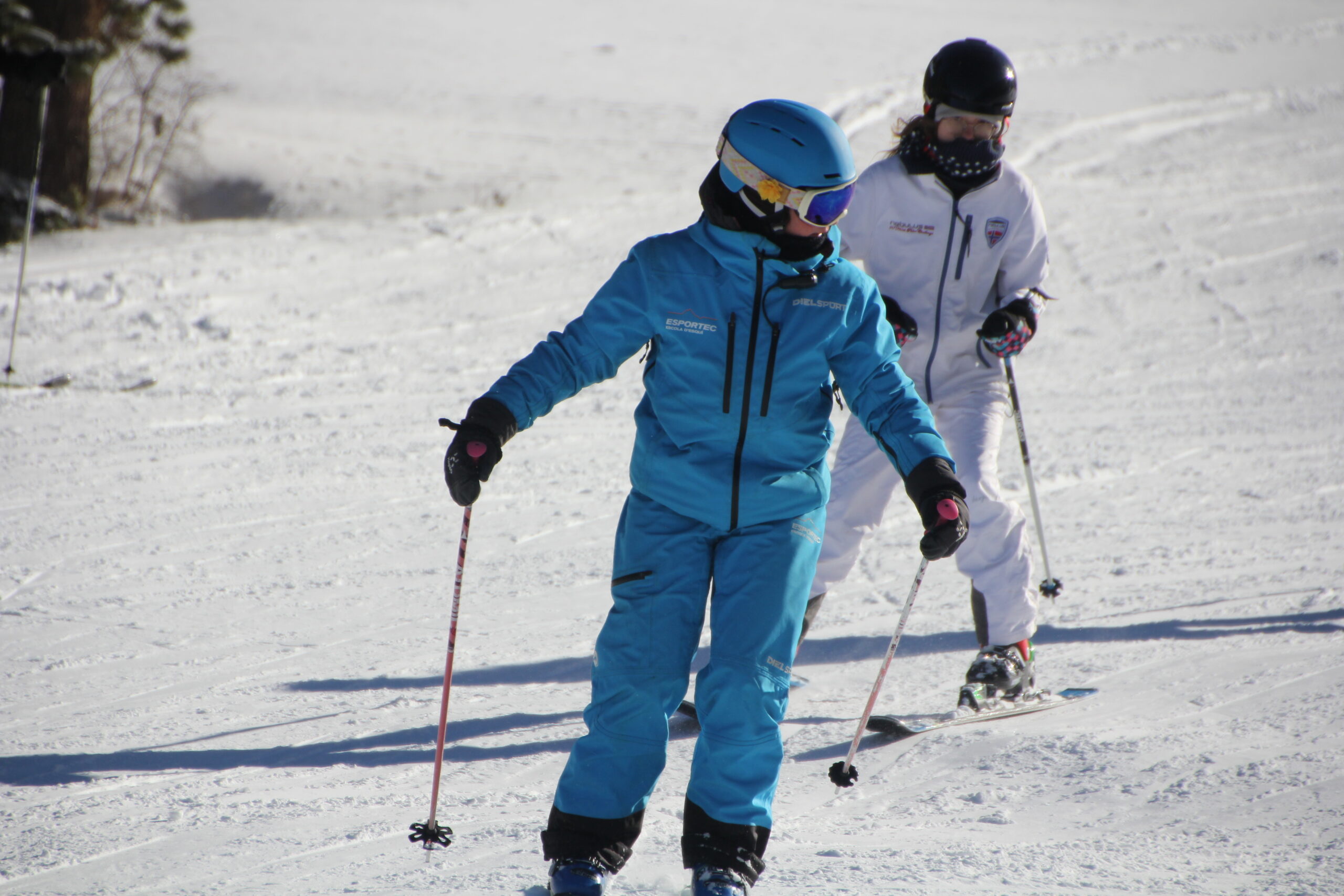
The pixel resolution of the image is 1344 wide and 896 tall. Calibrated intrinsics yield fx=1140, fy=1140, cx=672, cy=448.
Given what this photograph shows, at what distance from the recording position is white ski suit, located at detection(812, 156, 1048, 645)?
3.78 metres

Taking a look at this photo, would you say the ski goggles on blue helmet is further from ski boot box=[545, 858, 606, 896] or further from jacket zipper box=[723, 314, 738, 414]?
ski boot box=[545, 858, 606, 896]

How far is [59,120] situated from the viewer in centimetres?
1109

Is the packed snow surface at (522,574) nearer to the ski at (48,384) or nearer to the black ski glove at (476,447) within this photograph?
the ski at (48,384)

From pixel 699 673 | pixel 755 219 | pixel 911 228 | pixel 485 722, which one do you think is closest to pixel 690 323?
pixel 755 219

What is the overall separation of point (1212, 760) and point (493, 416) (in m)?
2.48

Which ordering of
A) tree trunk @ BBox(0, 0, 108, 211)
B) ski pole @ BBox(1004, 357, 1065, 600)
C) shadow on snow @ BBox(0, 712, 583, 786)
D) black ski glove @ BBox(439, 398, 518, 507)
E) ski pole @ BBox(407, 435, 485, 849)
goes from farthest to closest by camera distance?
1. tree trunk @ BBox(0, 0, 108, 211)
2. ski pole @ BBox(1004, 357, 1065, 600)
3. shadow on snow @ BBox(0, 712, 583, 786)
4. ski pole @ BBox(407, 435, 485, 849)
5. black ski glove @ BBox(439, 398, 518, 507)

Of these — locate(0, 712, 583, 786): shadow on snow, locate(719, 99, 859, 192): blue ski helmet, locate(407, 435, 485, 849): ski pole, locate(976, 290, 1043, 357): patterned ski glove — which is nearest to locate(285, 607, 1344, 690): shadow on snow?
locate(0, 712, 583, 786): shadow on snow

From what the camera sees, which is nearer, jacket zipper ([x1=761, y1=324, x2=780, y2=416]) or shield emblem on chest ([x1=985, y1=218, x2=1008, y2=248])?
jacket zipper ([x1=761, y1=324, x2=780, y2=416])

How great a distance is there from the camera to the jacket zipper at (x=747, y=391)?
2.51 m

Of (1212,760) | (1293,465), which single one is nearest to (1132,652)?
(1212,760)

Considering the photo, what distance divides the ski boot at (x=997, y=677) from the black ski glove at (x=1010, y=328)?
3.33 feet

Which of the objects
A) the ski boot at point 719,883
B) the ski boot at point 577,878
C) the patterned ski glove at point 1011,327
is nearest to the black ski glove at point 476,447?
the ski boot at point 577,878

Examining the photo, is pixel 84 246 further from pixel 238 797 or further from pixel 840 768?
pixel 840 768

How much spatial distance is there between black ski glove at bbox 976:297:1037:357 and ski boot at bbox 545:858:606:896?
7.09 ft
